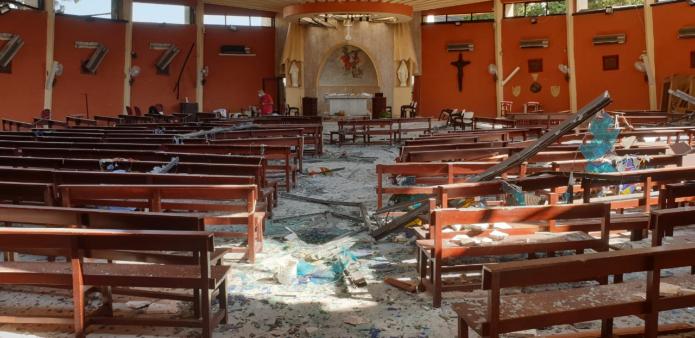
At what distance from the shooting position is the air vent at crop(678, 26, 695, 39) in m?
17.5

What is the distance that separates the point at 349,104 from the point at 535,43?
7030 mm

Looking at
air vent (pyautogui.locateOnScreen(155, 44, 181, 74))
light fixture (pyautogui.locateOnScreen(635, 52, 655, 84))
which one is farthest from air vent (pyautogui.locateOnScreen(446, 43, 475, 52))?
air vent (pyautogui.locateOnScreen(155, 44, 181, 74))

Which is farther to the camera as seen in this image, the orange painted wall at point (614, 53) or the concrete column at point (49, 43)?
the orange painted wall at point (614, 53)

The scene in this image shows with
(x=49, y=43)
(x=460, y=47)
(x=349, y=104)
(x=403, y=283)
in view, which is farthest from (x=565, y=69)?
(x=403, y=283)

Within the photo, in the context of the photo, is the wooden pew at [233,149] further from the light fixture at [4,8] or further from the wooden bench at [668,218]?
the light fixture at [4,8]

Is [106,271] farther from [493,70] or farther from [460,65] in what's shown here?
[460,65]

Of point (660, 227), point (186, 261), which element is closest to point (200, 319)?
point (186, 261)

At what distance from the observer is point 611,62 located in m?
19.8

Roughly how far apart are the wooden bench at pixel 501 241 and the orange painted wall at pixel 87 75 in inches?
648

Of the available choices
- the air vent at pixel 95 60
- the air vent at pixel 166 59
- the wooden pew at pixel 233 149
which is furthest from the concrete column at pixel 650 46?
the air vent at pixel 95 60

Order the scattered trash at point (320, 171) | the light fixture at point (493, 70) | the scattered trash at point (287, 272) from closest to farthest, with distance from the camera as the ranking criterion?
the scattered trash at point (287, 272) < the scattered trash at point (320, 171) < the light fixture at point (493, 70)

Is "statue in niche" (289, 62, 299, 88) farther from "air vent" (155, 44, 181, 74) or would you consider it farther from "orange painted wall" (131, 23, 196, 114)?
"air vent" (155, 44, 181, 74)

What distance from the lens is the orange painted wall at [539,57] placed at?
20781 millimetres

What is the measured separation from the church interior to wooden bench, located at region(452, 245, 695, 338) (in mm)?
11
